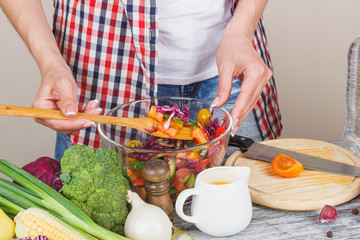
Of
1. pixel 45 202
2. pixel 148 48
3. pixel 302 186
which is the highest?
pixel 148 48

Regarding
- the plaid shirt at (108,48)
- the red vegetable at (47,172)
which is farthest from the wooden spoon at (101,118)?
the plaid shirt at (108,48)

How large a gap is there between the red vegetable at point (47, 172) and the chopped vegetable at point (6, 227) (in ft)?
0.46

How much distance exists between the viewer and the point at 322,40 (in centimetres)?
271

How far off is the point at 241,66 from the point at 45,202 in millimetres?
677

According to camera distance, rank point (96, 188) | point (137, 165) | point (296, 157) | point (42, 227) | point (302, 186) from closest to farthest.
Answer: point (42, 227) < point (96, 188) < point (137, 165) < point (302, 186) < point (296, 157)

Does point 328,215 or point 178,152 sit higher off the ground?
point 178,152

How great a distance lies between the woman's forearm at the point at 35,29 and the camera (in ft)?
4.47

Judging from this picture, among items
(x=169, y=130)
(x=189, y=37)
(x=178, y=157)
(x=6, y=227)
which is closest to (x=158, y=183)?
(x=178, y=157)

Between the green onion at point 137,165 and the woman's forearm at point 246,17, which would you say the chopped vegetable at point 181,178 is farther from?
the woman's forearm at point 246,17

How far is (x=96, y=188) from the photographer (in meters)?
1.00

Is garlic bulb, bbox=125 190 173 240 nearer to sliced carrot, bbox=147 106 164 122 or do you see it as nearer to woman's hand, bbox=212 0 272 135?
sliced carrot, bbox=147 106 164 122

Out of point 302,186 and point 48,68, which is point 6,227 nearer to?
point 48,68

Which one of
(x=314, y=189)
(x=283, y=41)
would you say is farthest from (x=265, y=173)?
(x=283, y=41)

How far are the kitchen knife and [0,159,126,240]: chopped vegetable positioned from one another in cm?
55
